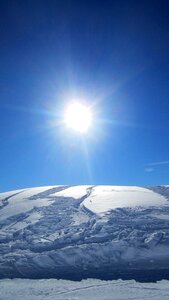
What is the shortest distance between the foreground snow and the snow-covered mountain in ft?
1.74

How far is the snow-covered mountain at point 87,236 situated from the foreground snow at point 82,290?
53 cm

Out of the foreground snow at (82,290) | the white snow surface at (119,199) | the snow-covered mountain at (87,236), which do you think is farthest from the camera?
the white snow surface at (119,199)

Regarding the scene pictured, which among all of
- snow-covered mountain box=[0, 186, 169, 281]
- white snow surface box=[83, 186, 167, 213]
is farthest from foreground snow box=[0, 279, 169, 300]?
white snow surface box=[83, 186, 167, 213]

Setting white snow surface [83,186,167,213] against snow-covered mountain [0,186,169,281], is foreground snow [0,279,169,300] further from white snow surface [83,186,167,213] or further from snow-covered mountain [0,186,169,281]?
white snow surface [83,186,167,213]

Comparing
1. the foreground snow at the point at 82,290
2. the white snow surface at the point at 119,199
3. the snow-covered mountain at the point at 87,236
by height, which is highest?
the white snow surface at the point at 119,199

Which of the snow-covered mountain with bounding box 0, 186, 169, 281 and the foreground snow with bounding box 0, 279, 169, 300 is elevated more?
the snow-covered mountain with bounding box 0, 186, 169, 281

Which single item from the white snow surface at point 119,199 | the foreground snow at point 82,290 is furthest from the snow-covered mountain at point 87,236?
the foreground snow at point 82,290

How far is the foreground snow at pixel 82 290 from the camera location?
329 inches

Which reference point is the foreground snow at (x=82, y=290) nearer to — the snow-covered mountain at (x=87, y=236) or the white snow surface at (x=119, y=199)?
the snow-covered mountain at (x=87, y=236)

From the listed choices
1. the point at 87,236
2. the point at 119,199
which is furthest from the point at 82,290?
the point at 119,199

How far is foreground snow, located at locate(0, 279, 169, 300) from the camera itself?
8.36m

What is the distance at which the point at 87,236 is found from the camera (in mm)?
12125

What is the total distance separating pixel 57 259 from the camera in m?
10.9

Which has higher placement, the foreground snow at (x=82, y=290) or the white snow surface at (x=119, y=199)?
the white snow surface at (x=119, y=199)
